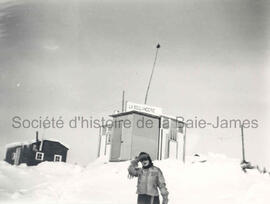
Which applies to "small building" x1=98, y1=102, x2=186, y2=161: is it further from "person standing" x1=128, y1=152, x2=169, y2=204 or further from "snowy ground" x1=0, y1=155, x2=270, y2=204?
"person standing" x1=128, y1=152, x2=169, y2=204

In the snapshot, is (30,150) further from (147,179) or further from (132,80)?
(147,179)

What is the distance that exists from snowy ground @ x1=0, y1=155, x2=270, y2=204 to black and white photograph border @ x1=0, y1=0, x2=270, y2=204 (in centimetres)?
3

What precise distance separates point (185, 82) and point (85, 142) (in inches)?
82.3

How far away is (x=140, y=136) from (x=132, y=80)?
1904 millimetres

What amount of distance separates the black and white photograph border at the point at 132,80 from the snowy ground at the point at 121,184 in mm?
29

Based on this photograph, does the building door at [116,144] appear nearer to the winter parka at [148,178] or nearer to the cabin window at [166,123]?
the cabin window at [166,123]

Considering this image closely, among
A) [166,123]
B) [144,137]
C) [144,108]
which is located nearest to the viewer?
[144,108]

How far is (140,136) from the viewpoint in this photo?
24.2ft

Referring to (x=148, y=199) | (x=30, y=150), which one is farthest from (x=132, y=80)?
(x=30, y=150)

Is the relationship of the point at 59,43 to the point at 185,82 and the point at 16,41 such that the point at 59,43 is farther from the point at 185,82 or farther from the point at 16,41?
the point at 185,82

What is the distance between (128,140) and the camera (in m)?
7.97

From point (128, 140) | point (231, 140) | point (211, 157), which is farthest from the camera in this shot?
point (128, 140)

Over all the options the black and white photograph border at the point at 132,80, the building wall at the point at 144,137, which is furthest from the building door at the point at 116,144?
the black and white photograph border at the point at 132,80

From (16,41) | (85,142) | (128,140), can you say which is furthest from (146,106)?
(16,41)
